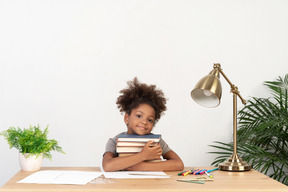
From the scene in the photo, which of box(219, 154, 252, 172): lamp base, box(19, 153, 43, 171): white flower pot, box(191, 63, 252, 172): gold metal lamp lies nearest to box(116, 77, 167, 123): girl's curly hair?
box(191, 63, 252, 172): gold metal lamp

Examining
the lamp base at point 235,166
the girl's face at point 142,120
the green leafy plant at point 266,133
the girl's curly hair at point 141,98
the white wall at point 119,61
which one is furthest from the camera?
the white wall at point 119,61

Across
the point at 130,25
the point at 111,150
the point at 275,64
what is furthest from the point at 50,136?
the point at 275,64

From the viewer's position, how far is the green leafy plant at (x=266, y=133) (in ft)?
10.5

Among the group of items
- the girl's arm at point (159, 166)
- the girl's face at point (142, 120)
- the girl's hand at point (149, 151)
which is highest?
the girl's face at point (142, 120)

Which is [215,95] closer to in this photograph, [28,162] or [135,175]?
[135,175]

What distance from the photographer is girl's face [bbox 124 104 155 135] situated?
7.40ft

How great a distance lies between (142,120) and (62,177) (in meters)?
0.63

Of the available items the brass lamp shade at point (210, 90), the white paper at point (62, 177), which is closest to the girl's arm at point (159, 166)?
the white paper at point (62, 177)

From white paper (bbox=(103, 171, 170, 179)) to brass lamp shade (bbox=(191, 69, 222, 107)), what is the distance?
476 millimetres

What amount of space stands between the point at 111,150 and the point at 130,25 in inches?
79.6

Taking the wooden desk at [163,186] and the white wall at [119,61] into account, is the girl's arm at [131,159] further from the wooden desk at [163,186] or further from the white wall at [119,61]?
the white wall at [119,61]

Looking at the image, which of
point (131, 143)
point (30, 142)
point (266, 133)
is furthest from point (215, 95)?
point (266, 133)

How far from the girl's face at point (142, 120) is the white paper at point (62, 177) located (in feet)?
1.38

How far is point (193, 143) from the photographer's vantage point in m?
3.97
